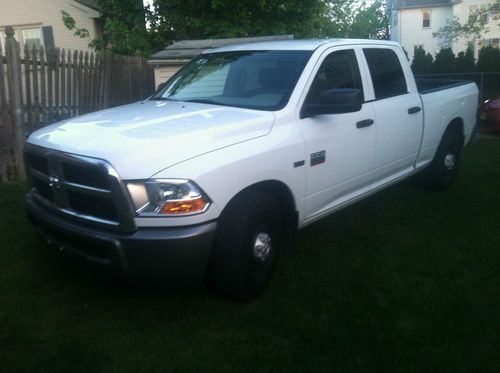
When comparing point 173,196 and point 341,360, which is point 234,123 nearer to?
point 173,196

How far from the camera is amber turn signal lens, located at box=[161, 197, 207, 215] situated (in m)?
3.10

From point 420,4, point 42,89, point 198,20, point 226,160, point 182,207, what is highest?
point 420,4

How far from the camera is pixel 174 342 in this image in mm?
3244

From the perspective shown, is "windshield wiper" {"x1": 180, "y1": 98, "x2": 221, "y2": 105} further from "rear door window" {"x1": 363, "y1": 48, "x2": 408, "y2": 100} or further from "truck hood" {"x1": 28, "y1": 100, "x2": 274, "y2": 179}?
"rear door window" {"x1": 363, "y1": 48, "x2": 408, "y2": 100}

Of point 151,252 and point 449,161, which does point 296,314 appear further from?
point 449,161

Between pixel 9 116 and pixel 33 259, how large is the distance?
3213 millimetres

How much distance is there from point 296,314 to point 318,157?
1248 millimetres

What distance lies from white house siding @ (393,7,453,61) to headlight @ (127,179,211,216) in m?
37.9

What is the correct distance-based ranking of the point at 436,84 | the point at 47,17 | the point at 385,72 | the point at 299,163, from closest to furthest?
the point at 299,163 < the point at 385,72 < the point at 436,84 < the point at 47,17

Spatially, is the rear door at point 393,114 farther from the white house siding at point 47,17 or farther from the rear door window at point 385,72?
the white house siding at point 47,17

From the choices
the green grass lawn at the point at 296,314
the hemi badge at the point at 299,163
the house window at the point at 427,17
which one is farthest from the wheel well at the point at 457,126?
the house window at the point at 427,17

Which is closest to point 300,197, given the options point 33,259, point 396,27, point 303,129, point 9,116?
point 303,129

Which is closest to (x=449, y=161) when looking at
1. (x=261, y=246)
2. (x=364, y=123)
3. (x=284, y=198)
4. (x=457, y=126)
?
(x=457, y=126)

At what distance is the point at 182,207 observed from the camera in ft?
10.2
